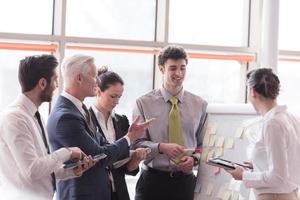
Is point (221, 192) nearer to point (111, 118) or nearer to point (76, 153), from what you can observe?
point (111, 118)

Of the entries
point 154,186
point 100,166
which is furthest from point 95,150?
point 154,186

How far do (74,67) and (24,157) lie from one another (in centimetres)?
65

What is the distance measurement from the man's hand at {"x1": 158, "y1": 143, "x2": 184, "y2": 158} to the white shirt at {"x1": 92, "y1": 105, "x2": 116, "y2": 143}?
33 cm

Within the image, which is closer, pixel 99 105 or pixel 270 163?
pixel 270 163

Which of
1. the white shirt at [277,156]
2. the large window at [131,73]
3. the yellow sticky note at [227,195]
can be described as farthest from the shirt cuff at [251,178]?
the large window at [131,73]

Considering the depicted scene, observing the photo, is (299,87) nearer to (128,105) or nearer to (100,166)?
(128,105)

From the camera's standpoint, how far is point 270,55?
445 cm

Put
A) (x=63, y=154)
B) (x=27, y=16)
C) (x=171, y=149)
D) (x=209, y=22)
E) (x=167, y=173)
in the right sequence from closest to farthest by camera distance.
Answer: (x=63, y=154) → (x=171, y=149) → (x=167, y=173) → (x=27, y=16) → (x=209, y=22)

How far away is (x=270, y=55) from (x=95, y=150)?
247 cm

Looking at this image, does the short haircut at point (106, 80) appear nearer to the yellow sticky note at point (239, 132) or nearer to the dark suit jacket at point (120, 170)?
the dark suit jacket at point (120, 170)

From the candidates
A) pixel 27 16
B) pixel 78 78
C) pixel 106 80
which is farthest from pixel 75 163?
pixel 27 16

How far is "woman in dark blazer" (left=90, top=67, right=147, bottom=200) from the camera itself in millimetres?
2949

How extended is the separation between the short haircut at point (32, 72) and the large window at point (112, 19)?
6.14ft

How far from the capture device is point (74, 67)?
2652mm
